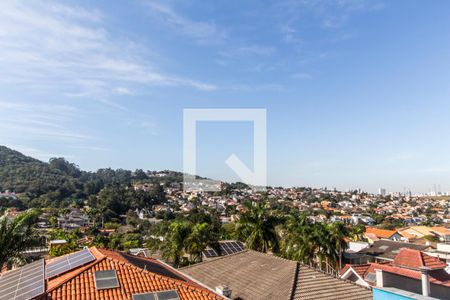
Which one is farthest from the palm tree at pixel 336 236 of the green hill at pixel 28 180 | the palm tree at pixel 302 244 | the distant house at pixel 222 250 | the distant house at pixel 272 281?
the green hill at pixel 28 180

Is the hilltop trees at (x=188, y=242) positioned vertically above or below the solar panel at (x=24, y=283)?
below

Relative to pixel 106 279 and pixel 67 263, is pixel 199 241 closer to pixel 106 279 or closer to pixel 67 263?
pixel 67 263

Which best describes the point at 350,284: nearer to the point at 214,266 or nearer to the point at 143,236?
the point at 214,266

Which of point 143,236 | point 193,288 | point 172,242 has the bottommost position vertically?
point 143,236

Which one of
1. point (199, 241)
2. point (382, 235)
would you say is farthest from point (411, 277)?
point (382, 235)

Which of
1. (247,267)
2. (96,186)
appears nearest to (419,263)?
(247,267)

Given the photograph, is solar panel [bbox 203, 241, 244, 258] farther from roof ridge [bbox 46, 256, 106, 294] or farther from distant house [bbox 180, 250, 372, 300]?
roof ridge [bbox 46, 256, 106, 294]

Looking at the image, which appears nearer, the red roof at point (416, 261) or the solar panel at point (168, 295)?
the solar panel at point (168, 295)

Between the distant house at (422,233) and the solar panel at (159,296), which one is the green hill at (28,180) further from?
the solar panel at (159,296)
